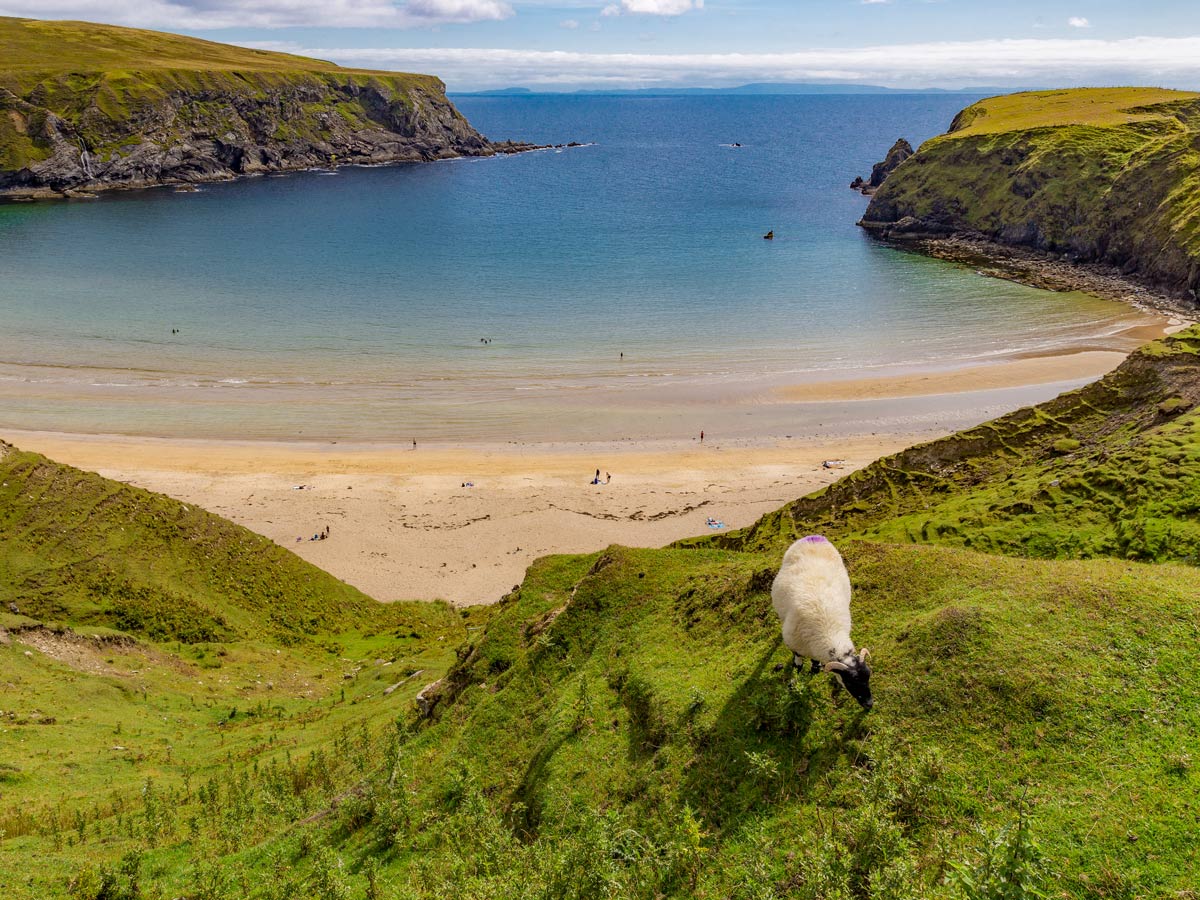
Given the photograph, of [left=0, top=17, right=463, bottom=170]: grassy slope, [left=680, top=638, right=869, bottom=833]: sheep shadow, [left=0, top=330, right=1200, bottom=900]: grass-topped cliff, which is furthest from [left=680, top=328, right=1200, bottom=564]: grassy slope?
[left=0, top=17, right=463, bottom=170]: grassy slope

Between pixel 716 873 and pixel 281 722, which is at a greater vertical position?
pixel 716 873

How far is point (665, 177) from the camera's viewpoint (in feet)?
637

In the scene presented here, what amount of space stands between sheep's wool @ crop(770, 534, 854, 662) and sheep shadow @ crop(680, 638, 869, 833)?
1.85ft

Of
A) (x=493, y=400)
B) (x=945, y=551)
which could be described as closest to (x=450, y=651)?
(x=945, y=551)

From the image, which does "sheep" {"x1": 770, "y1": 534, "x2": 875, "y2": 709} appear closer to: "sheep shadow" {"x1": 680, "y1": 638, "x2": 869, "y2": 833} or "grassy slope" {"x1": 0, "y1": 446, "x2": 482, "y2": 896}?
"sheep shadow" {"x1": 680, "y1": 638, "x2": 869, "y2": 833}

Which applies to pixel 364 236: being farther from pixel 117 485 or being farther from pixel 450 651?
pixel 450 651

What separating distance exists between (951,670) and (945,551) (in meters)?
4.22

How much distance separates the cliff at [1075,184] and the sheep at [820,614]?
95419 mm

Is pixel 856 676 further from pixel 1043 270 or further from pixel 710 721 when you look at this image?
pixel 1043 270

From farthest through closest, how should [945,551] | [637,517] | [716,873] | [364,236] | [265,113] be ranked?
[265,113]
[364,236]
[637,517]
[945,551]
[716,873]

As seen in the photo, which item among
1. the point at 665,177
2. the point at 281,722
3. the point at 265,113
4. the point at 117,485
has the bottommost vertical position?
the point at 281,722

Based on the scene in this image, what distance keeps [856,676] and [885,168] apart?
184m

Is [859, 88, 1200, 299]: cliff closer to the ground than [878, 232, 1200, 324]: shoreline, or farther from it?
farther from it

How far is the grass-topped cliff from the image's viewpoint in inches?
375
